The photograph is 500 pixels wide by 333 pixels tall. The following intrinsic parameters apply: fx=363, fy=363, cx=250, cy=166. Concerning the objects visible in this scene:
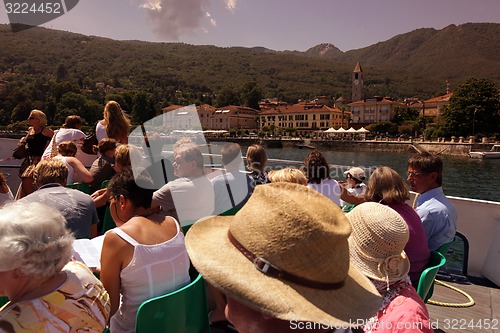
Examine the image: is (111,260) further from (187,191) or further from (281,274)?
(187,191)

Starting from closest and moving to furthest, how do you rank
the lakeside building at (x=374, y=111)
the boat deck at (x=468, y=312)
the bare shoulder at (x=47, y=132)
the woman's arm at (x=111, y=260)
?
the woman's arm at (x=111, y=260)
the boat deck at (x=468, y=312)
the bare shoulder at (x=47, y=132)
the lakeside building at (x=374, y=111)

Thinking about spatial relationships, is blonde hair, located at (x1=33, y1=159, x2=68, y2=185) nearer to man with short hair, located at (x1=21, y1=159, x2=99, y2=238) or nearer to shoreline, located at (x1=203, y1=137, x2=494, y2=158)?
man with short hair, located at (x1=21, y1=159, x2=99, y2=238)

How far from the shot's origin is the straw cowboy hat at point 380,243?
1.58m

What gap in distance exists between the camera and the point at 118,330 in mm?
1855

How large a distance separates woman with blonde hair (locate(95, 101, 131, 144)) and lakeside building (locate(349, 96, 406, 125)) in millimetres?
91695

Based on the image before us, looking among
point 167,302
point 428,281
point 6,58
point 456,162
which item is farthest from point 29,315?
point 6,58

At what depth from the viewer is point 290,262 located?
0.98 metres

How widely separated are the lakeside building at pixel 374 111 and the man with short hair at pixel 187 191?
304 ft

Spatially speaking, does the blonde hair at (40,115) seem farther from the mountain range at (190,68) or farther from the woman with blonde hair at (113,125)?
the mountain range at (190,68)

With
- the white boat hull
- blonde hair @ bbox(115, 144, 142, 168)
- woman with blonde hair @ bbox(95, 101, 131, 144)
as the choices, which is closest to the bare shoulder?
woman with blonde hair @ bbox(95, 101, 131, 144)

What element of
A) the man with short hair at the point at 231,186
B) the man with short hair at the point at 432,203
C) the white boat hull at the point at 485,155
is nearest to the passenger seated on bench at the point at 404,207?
the man with short hair at the point at 432,203

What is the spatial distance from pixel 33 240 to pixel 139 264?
550 millimetres

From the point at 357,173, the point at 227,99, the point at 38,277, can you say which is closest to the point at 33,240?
the point at 38,277

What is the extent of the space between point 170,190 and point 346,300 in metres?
1.95
